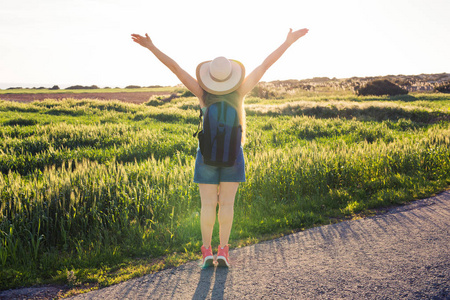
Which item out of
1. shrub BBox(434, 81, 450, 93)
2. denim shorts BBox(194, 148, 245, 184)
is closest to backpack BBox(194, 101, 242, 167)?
denim shorts BBox(194, 148, 245, 184)

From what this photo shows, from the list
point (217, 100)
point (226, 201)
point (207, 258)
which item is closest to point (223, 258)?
point (207, 258)

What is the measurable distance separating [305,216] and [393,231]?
139cm

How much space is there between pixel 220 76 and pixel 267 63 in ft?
2.54

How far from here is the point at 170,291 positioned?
373 cm

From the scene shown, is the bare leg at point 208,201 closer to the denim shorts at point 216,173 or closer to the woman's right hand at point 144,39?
the denim shorts at point 216,173

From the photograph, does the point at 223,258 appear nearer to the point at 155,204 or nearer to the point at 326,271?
the point at 326,271

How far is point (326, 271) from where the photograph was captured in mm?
4047

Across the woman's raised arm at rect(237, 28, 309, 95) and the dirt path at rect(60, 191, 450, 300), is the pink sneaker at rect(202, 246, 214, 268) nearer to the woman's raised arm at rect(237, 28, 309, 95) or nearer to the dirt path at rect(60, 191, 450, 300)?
the dirt path at rect(60, 191, 450, 300)

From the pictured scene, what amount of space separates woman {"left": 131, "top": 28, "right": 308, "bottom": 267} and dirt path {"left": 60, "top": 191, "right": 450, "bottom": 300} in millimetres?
446

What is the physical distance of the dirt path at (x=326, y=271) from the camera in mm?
3617

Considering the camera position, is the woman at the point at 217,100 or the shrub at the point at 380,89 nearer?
the woman at the point at 217,100

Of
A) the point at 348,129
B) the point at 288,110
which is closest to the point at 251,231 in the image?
the point at 348,129

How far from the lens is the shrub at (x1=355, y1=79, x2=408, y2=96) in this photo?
4197cm

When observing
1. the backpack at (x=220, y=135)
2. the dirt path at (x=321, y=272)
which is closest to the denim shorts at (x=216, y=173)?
the backpack at (x=220, y=135)
